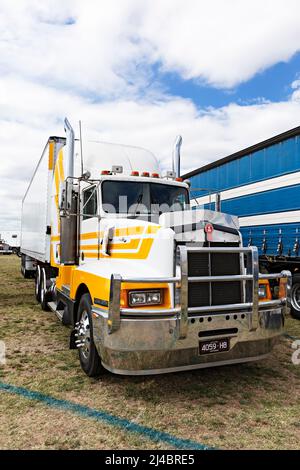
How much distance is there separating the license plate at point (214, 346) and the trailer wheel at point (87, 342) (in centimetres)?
130

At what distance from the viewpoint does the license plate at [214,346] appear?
12.2 feet

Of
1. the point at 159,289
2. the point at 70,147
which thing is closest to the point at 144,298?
the point at 159,289

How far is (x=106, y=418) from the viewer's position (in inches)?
138

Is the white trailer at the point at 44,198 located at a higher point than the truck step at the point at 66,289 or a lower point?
higher

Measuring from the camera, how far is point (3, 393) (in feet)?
13.3

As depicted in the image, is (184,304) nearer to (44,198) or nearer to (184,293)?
(184,293)

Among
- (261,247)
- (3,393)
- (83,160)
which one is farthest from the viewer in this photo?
(261,247)

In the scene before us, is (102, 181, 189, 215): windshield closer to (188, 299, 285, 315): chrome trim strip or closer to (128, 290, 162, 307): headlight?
(128, 290, 162, 307): headlight

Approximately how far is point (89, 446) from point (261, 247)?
23.5ft

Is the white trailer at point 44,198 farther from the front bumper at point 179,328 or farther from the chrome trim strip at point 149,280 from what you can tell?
the chrome trim strip at point 149,280

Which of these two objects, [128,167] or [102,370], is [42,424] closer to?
[102,370]

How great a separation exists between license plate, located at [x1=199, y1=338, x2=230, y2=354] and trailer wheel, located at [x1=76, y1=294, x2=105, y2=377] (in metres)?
1.30

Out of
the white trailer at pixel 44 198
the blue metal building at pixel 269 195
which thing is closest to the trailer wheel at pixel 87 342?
the white trailer at pixel 44 198

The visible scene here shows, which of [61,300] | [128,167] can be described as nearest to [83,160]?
[128,167]
